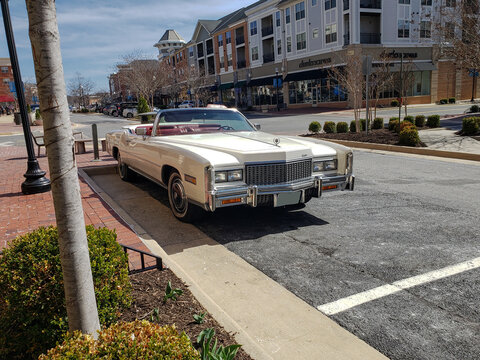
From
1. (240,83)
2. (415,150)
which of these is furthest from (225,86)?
(415,150)

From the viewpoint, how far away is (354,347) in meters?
2.93

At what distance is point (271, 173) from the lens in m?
5.33

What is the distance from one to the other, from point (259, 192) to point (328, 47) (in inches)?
1589

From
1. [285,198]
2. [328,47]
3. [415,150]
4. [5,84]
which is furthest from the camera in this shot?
[5,84]

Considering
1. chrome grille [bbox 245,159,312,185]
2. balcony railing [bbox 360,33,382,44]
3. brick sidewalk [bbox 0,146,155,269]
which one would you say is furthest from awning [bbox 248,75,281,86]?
chrome grille [bbox 245,159,312,185]

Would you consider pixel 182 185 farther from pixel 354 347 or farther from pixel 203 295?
pixel 354 347

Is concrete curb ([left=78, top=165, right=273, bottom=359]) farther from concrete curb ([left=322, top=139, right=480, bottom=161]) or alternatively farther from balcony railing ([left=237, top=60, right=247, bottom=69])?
balcony railing ([left=237, top=60, right=247, bottom=69])

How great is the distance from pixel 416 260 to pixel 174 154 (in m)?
3.42

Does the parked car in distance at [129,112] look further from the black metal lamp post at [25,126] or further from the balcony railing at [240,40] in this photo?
the black metal lamp post at [25,126]

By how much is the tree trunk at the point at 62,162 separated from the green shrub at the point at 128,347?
0.82ft

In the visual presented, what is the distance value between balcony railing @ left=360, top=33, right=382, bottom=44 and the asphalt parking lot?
3617 centimetres

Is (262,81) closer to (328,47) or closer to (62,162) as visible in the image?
(328,47)

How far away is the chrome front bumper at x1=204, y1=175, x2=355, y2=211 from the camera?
16.5ft

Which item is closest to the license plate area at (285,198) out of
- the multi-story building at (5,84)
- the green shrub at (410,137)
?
the green shrub at (410,137)
